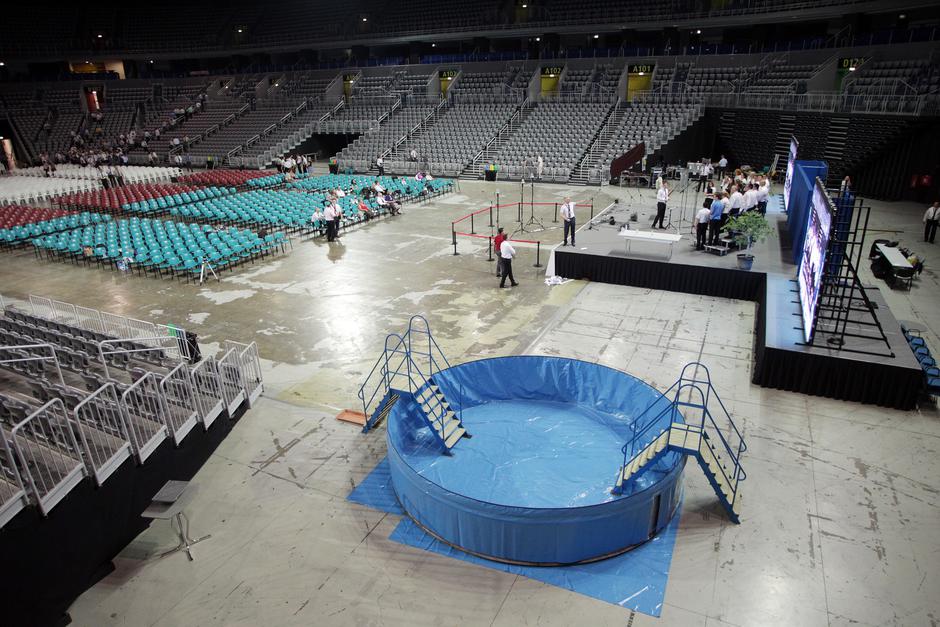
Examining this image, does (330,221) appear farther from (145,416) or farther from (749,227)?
(749,227)

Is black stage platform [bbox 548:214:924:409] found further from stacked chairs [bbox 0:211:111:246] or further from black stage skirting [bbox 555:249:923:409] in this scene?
stacked chairs [bbox 0:211:111:246]

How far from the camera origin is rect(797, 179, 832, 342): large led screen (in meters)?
9.51

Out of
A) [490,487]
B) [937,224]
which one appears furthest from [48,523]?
[937,224]

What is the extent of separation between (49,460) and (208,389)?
8.11 feet

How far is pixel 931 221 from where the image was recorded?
18031 mm

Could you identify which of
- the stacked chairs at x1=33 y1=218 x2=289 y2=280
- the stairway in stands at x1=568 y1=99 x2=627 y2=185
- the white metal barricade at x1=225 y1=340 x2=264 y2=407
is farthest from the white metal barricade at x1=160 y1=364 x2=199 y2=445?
the stairway in stands at x1=568 y1=99 x2=627 y2=185

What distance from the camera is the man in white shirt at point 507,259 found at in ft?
48.4

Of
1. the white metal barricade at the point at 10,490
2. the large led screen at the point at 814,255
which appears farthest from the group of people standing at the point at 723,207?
the white metal barricade at the point at 10,490

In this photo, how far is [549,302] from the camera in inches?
568

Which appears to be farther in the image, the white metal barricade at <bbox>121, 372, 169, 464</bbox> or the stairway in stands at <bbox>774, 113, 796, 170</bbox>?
the stairway in stands at <bbox>774, 113, 796, 170</bbox>

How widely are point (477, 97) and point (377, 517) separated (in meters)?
37.9

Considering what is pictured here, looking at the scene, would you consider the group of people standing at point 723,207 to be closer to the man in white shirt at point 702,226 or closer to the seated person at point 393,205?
the man in white shirt at point 702,226

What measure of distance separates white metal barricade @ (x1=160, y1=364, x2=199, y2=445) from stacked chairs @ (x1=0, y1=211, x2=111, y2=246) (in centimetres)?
1774

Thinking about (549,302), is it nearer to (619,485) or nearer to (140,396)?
(619,485)
